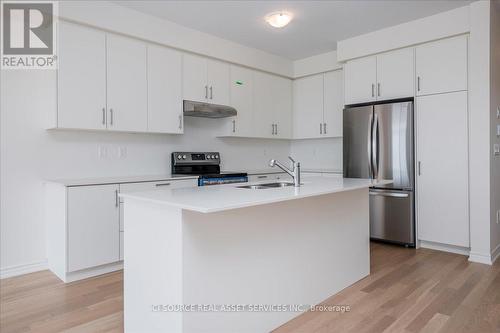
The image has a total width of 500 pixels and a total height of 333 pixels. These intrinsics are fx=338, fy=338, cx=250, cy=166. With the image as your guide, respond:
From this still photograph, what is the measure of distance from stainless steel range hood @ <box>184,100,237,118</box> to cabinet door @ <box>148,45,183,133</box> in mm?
105

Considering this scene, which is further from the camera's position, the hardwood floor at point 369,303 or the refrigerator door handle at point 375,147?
the refrigerator door handle at point 375,147

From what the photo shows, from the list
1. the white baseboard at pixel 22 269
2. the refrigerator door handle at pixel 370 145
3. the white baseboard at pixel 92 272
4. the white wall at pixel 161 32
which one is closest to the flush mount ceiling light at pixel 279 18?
the white wall at pixel 161 32

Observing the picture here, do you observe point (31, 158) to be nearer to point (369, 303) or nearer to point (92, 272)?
point (92, 272)

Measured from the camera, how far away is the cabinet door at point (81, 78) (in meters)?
3.05

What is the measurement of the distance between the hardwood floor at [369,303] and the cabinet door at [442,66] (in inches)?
72.3

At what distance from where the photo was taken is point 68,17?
3.03 m

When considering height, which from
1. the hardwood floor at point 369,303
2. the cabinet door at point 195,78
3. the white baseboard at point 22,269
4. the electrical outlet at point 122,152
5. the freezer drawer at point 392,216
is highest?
the cabinet door at point 195,78

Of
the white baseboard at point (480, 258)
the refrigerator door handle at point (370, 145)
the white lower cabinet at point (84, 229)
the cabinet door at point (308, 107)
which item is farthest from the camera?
the cabinet door at point (308, 107)

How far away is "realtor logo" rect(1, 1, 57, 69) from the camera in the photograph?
119 inches

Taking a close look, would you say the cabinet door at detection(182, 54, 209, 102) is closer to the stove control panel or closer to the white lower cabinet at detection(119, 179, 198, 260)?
the stove control panel

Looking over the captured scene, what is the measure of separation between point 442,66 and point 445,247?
1.96 metres

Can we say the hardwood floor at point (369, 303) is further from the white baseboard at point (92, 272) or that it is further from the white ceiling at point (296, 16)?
the white ceiling at point (296, 16)

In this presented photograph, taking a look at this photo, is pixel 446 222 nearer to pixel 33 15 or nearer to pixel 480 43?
pixel 480 43

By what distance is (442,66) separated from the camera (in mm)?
3617
